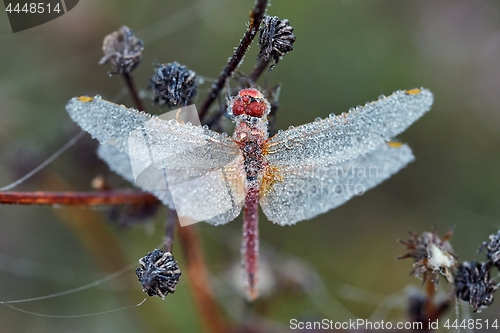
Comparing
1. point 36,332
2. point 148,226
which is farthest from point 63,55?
point 36,332

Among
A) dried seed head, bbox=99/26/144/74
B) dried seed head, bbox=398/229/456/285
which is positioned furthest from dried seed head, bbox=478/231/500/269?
dried seed head, bbox=99/26/144/74

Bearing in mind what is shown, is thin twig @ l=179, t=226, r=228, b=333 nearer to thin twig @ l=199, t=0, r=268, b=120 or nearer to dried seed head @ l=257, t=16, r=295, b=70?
thin twig @ l=199, t=0, r=268, b=120

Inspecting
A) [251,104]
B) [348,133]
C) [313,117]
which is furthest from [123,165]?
[313,117]

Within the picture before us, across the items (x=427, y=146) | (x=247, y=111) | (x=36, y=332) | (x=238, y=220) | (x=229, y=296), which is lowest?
(x=36, y=332)

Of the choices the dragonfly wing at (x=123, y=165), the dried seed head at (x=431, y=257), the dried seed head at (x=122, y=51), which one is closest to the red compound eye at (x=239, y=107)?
the dragonfly wing at (x=123, y=165)

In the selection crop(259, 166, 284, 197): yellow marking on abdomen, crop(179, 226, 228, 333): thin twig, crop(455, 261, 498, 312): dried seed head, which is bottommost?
crop(179, 226, 228, 333): thin twig

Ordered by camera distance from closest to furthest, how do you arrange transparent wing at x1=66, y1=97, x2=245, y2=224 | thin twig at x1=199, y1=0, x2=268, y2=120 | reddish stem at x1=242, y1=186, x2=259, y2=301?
thin twig at x1=199, y1=0, x2=268, y2=120 < transparent wing at x1=66, y1=97, x2=245, y2=224 < reddish stem at x1=242, y1=186, x2=259, y2=301

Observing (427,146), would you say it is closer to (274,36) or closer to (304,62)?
(304,62)
